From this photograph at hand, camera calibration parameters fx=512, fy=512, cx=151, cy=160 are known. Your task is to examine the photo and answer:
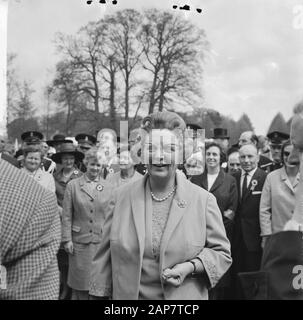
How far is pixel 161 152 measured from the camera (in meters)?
2.74

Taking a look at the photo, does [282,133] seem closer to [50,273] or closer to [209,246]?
[209,246]

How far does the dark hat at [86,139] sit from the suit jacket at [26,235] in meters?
6.50

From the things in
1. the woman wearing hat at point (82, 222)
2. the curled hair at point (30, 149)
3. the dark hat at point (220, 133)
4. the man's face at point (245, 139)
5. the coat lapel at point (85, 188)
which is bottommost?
the woman wearing hat at point (82, 222)

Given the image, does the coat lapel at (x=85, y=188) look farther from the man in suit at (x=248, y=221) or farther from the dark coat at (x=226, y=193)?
the man in suit at (x=248, y=221)

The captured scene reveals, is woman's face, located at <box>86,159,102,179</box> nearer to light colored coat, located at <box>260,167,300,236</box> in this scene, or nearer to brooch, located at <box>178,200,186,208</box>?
light colored coat, located at <box>260,167,300,236</box>

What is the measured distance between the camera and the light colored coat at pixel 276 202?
4977 mm

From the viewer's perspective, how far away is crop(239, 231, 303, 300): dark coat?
5.29 ft

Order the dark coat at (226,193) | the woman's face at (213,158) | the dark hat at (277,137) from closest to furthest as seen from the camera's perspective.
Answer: the dark coat at (226,193) → the woman's face at (213,158) → the dark hat at (277,137)

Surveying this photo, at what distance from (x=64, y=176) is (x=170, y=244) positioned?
384 cm

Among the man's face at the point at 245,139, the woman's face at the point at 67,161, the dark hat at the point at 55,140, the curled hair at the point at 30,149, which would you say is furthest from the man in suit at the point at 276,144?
the dark hat at the point at 55,140

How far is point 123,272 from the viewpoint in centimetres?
266

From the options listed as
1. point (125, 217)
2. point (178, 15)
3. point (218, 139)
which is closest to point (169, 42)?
point (178, 15)

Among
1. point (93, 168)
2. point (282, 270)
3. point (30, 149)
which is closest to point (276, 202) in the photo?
point (93, 168)
